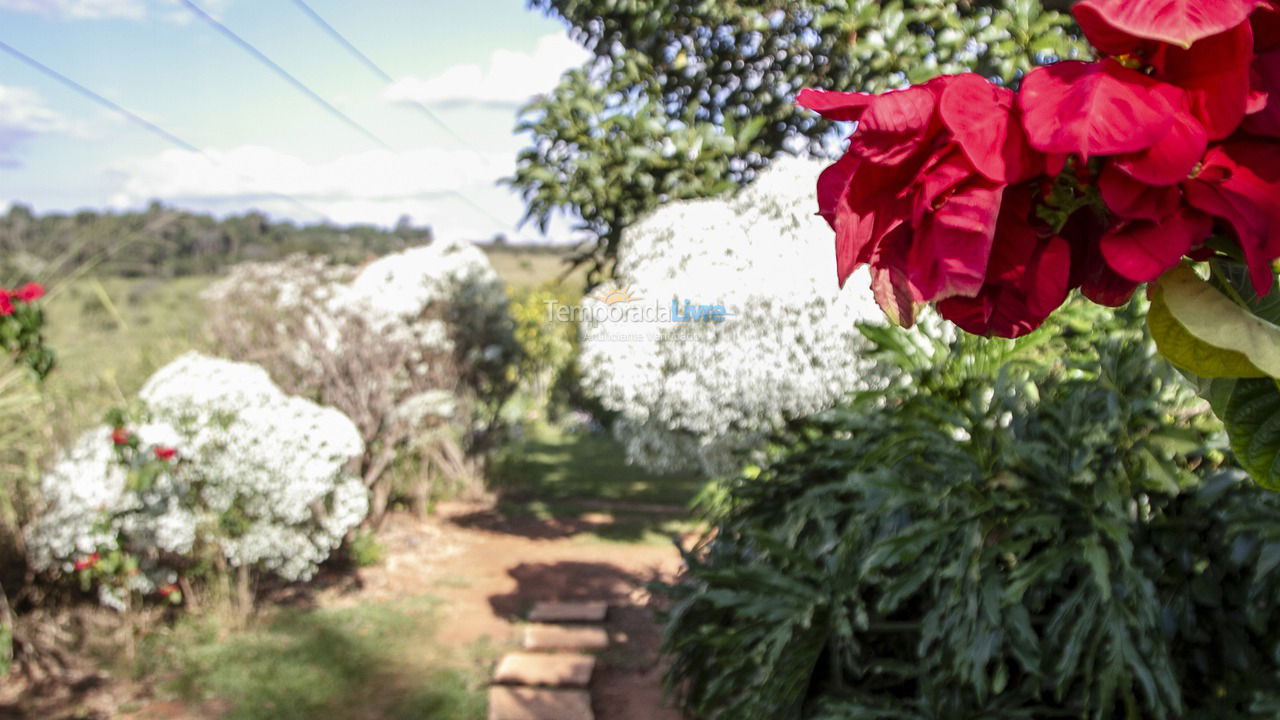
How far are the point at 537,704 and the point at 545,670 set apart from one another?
1.14 feet

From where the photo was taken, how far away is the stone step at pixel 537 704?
440 cm

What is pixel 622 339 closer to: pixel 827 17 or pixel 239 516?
pixel 827 17

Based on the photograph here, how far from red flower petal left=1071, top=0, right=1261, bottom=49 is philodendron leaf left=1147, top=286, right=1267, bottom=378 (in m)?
0.18

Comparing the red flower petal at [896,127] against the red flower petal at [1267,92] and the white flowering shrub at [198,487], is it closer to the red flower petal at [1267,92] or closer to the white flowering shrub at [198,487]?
the red flower petal at [1267,92]

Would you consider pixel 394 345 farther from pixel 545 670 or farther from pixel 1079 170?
pixel 1079 170

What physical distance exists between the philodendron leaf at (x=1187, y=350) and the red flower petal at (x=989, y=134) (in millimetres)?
162

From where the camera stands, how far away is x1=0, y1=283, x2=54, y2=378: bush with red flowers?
11.7ft

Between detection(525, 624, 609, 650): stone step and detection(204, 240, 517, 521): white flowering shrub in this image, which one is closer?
detection(525, 624, 609, 650): stone step

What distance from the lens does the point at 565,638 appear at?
17.6 feet

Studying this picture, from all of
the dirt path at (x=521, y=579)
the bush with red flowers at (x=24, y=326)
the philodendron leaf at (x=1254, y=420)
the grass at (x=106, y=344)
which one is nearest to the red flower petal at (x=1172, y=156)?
the philodendron leaf at (x=1254, y=420)

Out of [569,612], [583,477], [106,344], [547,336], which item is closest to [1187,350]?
[569,612]

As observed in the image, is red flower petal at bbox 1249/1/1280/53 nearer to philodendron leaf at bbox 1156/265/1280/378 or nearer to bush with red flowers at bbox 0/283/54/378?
philodendron leaf at bbox 1156/265/1280/378

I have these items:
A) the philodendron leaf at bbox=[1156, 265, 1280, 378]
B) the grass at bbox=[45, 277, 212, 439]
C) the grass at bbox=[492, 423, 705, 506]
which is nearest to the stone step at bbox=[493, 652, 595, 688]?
the grass at bbox=[45, 277, 212, 439]

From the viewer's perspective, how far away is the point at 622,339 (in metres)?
5.12
